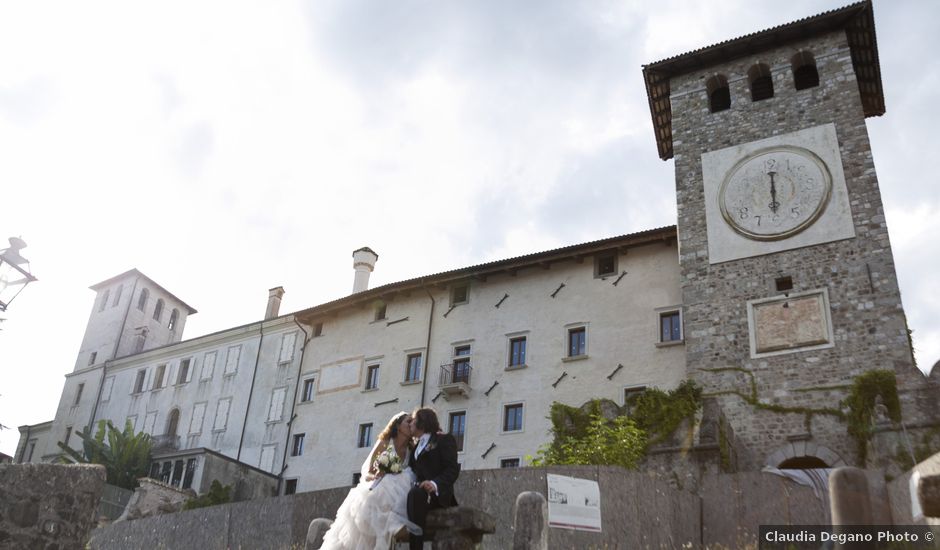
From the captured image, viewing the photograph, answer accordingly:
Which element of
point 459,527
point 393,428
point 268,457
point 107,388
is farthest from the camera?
point 107,388

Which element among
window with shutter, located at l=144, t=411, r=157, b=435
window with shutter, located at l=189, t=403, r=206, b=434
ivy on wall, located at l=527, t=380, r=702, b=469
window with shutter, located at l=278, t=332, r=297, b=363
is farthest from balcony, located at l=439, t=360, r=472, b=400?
window with shutter, located at l=144, t=411, r=157, b=435

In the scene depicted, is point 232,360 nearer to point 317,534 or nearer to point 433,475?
point 317,534

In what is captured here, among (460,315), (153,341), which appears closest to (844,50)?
(460,315)

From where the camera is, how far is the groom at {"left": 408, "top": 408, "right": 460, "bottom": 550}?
25.3ft

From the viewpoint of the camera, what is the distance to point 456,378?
2869 cm

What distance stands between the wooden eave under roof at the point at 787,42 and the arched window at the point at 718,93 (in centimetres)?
56

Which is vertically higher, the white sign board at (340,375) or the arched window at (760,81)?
the arched window at (760,81)

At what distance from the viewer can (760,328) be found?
68.3ft

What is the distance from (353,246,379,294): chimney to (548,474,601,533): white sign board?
26.3 meters

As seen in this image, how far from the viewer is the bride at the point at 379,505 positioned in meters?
7.73

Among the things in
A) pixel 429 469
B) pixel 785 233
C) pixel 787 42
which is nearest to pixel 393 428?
pixel 429 469

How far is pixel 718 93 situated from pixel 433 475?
2119 cm

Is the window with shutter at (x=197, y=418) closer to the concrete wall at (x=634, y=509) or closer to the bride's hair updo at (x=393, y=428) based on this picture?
the concrete wall at (x=634, y=509)

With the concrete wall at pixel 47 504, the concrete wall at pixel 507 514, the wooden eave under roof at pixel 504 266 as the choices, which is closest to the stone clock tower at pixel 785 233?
the wooden eave under roof at pixel 504 266
